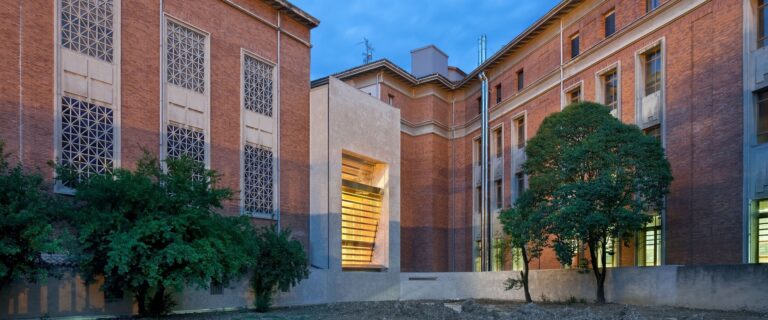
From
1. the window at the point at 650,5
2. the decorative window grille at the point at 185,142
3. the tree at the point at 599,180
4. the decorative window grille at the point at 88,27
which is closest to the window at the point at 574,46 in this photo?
the window at the point at 650,5

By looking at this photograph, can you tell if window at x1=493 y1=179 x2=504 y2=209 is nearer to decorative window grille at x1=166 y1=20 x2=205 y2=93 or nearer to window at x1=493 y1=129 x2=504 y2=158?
window at x1=493 y1=129 x2=504 y2=158

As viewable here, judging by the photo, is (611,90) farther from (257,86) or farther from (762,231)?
(257,86)

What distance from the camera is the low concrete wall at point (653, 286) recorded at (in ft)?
52.7

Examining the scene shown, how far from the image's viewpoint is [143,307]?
16.7m

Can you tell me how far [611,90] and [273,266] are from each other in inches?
658

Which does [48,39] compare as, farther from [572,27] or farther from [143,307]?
[572,27]

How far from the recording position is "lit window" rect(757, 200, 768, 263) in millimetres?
17797

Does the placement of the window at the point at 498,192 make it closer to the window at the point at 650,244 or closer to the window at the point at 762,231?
the window at the point at 650,244

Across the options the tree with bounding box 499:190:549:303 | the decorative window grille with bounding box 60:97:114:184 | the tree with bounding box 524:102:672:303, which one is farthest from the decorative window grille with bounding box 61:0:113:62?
the tree with bounding box 524:102:672:303

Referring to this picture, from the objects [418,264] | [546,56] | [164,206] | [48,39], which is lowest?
[418,264]

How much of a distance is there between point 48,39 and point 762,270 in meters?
21.0

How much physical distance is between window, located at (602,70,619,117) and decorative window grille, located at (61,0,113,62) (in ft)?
66.2

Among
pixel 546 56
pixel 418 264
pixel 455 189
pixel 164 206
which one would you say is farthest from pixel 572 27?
pixel 164 206

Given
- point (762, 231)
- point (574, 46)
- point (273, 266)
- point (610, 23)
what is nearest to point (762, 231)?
point (762, 231)
